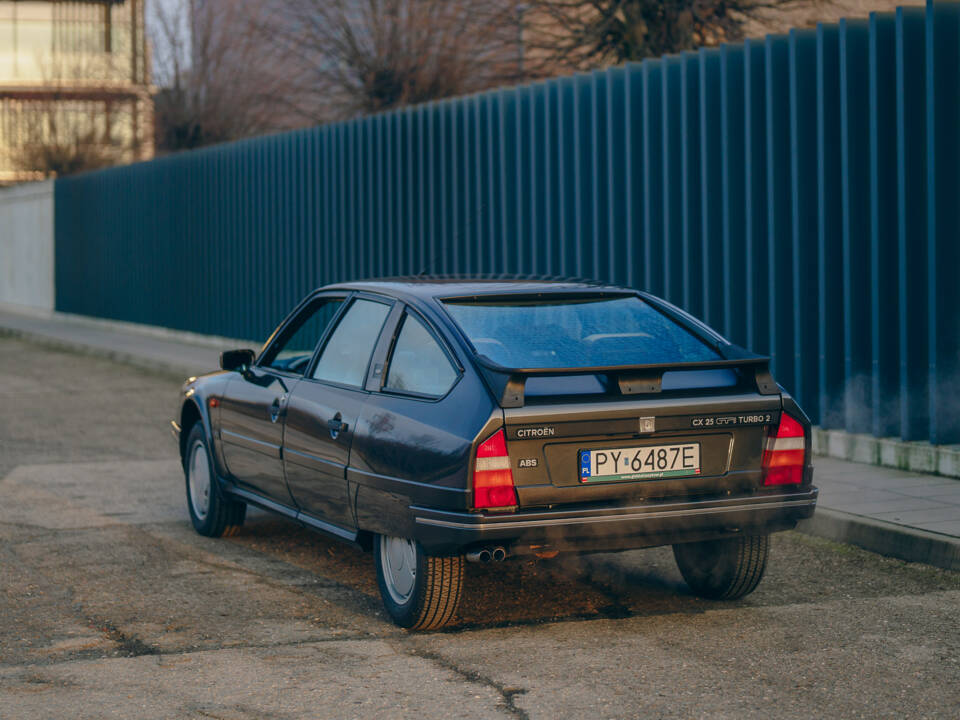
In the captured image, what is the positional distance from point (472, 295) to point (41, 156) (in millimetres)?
42647

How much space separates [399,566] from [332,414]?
0.82m

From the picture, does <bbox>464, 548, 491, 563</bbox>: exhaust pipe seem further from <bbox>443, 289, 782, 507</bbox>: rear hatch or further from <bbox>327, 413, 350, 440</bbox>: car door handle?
<bbox>327, 413, 350, 440</bbox>: car door handle

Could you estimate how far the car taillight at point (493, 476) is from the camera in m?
5.22

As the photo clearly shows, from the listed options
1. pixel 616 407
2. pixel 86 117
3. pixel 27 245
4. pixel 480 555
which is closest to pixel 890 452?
pixel 616 407

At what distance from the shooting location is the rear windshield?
5.72 metres

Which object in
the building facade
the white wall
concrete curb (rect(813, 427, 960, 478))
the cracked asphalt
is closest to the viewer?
the cracked asphalt

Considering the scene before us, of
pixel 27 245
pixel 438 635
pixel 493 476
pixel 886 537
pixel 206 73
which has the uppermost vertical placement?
pixel 206 73

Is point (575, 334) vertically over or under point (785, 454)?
over

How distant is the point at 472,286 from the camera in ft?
20.7

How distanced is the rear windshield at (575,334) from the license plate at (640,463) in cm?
38

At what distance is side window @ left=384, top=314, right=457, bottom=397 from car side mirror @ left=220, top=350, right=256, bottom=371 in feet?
4.99

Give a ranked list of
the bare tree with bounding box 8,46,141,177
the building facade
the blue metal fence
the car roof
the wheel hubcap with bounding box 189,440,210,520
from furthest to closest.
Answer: the bare tree with bounding box 8,46,141,177 → the building facade → the blue metal fence → the wheel hubcap with bounding box 189,440,210,520 → the car roof

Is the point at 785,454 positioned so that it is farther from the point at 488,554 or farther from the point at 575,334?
the point at 488,554

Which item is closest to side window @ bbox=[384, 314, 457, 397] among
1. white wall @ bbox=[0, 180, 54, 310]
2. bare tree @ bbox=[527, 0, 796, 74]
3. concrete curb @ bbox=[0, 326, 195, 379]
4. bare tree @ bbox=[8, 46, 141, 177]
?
concrete curb @ bbox=[0, 326, 195, 379]
